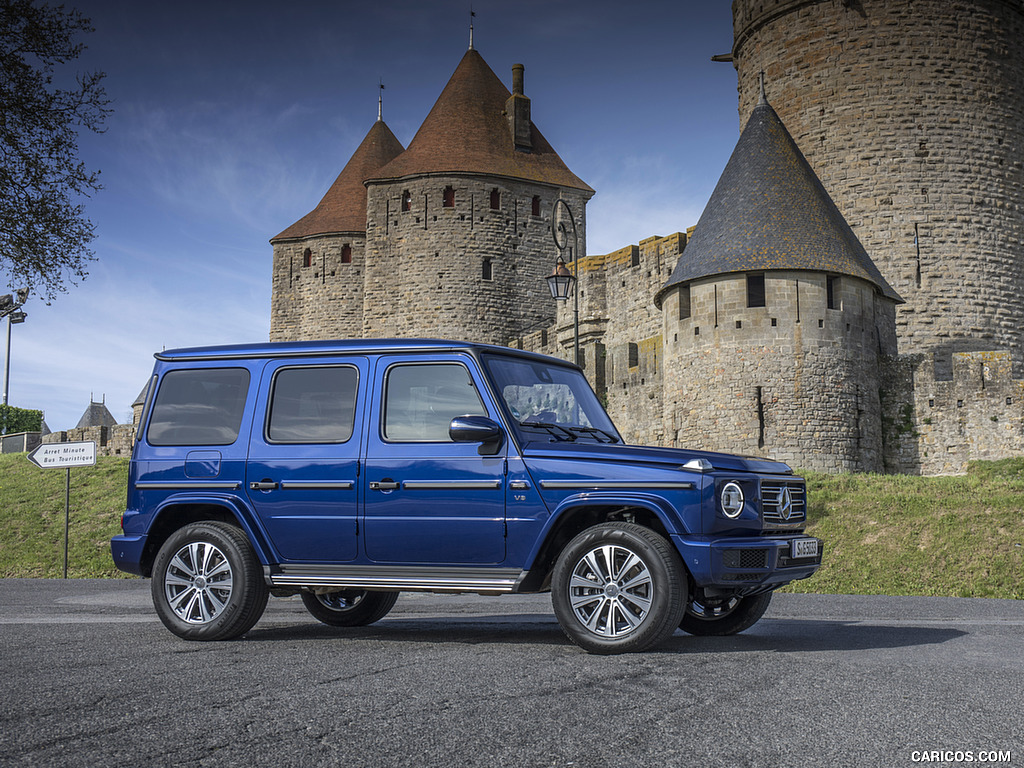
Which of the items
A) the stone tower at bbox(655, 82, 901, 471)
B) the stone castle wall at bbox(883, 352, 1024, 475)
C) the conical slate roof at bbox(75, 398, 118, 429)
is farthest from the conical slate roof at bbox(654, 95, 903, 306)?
the conical slate roof at bbox(75, 398, 118, 429)

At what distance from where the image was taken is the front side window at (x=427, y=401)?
657 centimetres

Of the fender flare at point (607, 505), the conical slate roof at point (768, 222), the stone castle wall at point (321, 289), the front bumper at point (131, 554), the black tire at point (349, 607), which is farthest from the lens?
the stone castle wall at point (321, 289)

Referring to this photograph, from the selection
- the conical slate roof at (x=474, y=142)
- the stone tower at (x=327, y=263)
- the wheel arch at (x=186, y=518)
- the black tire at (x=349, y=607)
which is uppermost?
the conical slate roof at (x=474, y=142)

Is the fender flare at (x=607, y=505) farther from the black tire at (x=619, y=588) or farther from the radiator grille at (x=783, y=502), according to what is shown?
the radiator grille at (x=783, y=502)

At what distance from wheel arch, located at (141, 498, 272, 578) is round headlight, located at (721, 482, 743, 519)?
304 cm

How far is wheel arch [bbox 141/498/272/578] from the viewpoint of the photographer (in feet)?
22.5

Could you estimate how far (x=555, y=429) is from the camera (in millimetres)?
6754

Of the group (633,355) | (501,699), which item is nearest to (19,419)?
(633,355)

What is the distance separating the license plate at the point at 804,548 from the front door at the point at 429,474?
1781 millimetres

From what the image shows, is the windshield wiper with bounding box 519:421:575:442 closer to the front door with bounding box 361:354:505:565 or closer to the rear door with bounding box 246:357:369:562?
the front door with bounding box 361:354:505:565

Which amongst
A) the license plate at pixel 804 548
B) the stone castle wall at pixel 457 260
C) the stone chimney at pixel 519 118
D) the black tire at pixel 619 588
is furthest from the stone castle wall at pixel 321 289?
the black tire at pixel 619 588

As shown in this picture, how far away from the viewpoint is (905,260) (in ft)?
96.6

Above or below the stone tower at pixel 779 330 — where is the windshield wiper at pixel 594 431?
below

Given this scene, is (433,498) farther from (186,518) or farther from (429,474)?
(186,518)
